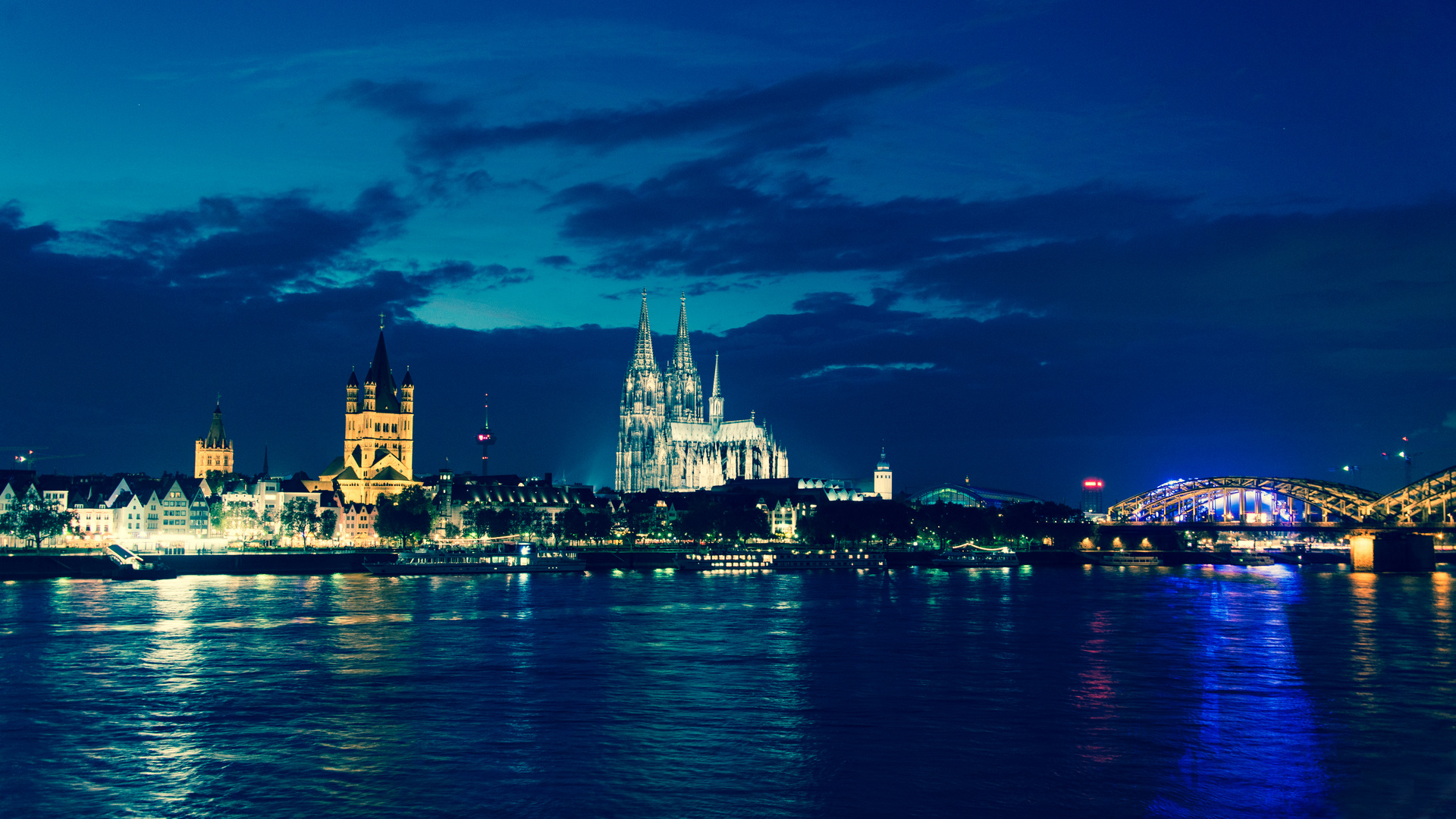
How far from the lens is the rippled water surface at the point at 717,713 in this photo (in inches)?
928

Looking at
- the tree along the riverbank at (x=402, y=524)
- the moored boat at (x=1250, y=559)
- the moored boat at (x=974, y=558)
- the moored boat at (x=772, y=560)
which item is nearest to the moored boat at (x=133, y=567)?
the tree along the riverbank at (x=402, y=524)

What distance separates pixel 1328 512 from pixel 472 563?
10685 cm

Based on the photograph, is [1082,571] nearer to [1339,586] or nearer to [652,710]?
[1339,586]

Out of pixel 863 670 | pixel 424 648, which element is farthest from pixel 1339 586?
pixel 424 648

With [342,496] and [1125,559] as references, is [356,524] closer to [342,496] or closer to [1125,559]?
[342,496]

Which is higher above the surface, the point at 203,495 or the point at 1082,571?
the point at 203,495

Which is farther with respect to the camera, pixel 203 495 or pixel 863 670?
pixel 203 495

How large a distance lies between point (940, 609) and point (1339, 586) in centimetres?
3933

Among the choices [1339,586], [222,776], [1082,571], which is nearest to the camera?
[222,776]

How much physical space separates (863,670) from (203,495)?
10816 centimetres

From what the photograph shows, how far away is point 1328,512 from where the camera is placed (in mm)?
154625

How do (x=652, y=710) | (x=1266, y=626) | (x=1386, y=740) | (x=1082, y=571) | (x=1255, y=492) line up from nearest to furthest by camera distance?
(x=1386, y=740), (x=652, y=710), (x=1266, y=626), (x=1082, y=571), (x=1255, y=492)

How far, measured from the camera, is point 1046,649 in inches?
1827

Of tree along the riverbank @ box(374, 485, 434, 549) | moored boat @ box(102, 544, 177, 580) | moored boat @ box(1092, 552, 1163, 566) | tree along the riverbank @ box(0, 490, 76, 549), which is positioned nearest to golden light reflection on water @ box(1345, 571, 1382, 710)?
moored boat @ box(1092, 552, 1163, 566)
